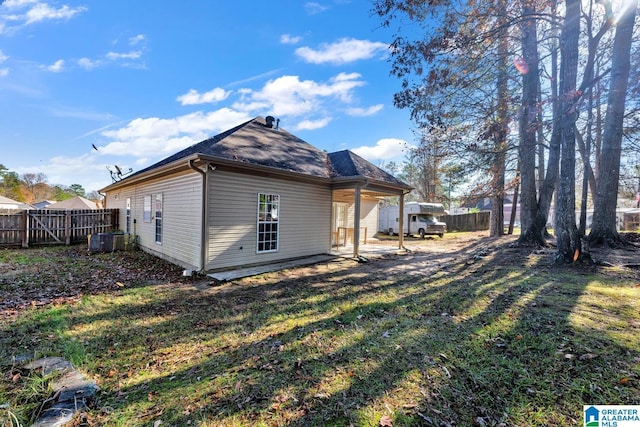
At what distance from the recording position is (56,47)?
837cm

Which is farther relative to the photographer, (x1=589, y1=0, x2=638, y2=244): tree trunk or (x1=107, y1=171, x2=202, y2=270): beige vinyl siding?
(x1=589, y1=0, x2=638, y2=244): tree trunk

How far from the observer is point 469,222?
23.1m

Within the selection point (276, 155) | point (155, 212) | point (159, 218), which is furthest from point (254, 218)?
point (155, 212)

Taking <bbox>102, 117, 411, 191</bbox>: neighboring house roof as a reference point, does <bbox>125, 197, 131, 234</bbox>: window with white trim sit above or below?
below

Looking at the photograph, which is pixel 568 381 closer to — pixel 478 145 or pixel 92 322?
pixel 92 322

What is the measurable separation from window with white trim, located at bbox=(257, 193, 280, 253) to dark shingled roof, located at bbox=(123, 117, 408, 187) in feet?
3.43

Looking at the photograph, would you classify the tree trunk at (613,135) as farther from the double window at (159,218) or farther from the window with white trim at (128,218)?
the window with white trim at (128,218)

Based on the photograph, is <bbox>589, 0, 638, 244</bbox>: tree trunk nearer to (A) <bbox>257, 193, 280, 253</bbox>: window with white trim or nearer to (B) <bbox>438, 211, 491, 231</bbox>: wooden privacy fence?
(A) <bbox>257, 193, 280, 253</bbox>: window with white trim

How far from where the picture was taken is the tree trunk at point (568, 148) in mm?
7051

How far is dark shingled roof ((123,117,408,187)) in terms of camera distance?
24.6 ft
